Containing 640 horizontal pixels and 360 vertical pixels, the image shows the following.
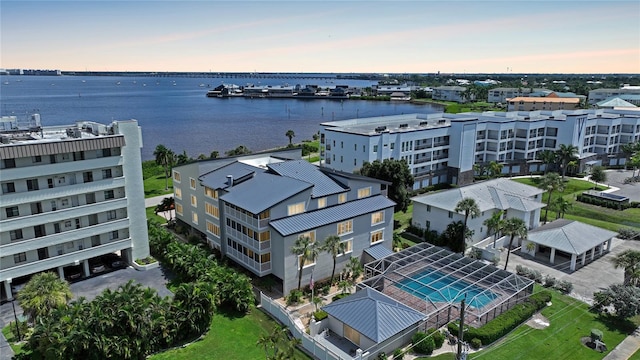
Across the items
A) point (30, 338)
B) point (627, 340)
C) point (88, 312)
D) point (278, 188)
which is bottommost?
point (627, 340)

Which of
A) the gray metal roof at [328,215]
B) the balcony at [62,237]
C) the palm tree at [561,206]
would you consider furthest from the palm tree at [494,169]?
the balcony at [62,237]

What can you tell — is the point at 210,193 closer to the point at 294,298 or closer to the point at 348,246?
the point at 294,298

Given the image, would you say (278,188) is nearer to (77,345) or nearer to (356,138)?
(77,345)

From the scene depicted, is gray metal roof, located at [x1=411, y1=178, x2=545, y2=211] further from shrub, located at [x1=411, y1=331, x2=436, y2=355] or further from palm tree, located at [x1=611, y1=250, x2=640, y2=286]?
shrub, located at [x1=411, y1=331, x2=436, y2=355]

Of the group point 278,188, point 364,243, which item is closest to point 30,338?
point 278,188

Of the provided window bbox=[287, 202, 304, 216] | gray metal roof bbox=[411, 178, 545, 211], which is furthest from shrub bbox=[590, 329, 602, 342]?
window bbox=[287, 202, 304, 216]

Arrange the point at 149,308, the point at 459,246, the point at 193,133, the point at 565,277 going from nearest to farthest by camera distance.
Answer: the point at 149,308 < the point at 565,277 < the point at 459,246 < the point at 193,133
